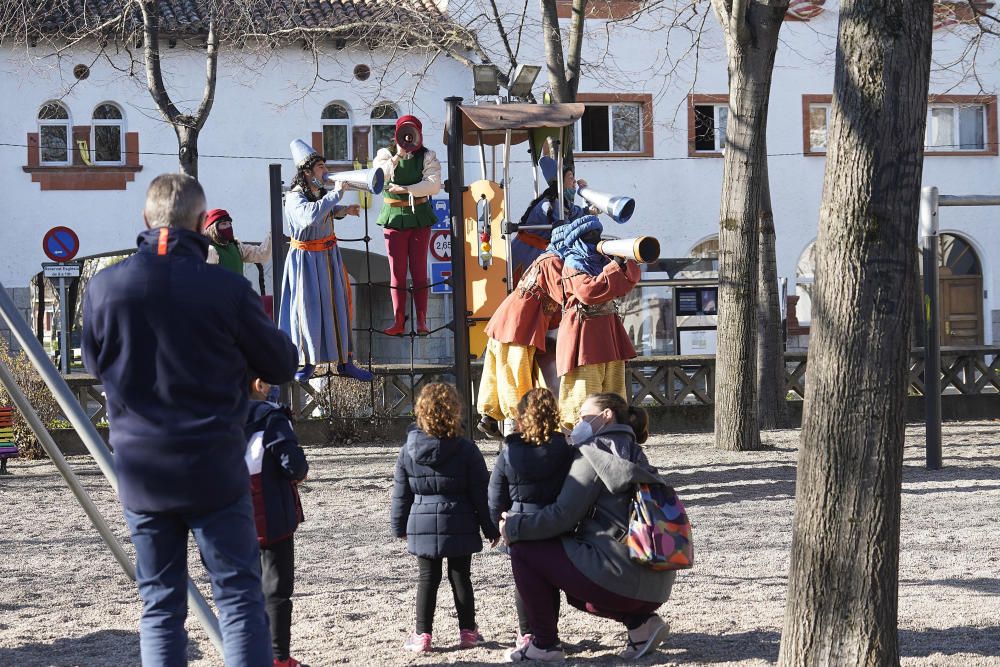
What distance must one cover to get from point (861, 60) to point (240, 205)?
22.2 metres

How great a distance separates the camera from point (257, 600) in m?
4.19

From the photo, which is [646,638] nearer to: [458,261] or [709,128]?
[458,261]

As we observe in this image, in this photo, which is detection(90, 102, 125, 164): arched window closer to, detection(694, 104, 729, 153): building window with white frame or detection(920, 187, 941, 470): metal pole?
detection(694, 104, 729, 153): building window with white frame

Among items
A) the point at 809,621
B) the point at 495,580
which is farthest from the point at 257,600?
the point at 495,580

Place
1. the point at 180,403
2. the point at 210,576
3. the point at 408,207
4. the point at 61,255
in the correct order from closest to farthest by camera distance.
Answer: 1. the point at 180,403
2. the point at 210,576
3. the point at 408,207
4. the point at 61,255

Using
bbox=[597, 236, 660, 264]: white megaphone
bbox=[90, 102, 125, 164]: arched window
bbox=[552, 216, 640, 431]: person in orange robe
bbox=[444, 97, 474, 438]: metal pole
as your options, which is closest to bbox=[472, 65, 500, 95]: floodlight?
bbox=[444, 97, 474, 438]: metal pole

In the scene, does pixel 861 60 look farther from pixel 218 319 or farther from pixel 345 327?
pixel 345 327

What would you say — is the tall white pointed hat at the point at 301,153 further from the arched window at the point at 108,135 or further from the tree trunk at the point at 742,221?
the arched window at the point at 108,135

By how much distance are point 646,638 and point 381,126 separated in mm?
21646

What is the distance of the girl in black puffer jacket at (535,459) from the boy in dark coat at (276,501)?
0.85 metres

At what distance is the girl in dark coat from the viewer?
5.76 meters

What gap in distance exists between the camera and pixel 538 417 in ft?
18.2

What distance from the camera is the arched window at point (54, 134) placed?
25469 millimetres

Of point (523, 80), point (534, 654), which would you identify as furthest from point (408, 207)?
point (534, 654)
